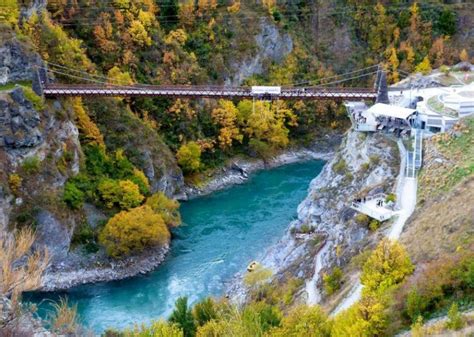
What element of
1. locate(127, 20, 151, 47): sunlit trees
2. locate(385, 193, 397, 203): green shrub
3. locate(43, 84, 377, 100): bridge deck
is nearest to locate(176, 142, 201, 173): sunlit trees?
locate(127, 20, 151, 47): sunlit trees

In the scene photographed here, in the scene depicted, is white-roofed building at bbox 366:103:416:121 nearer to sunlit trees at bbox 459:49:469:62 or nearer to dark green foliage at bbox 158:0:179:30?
dark green foliage at bbox 158:0:179:30

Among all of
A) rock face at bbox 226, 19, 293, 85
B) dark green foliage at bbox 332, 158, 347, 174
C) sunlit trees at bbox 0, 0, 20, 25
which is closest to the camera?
dark green foliage at bbox 332, 158, 347, 174

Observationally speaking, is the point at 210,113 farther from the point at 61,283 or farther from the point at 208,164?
the point at 61,283

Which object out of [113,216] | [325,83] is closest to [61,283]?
[113,216]

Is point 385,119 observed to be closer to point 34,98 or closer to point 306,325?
point 306,325

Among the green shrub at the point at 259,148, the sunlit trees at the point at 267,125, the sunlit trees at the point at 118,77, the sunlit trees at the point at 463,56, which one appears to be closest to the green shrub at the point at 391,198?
the sunlit trees at the point at 118,77

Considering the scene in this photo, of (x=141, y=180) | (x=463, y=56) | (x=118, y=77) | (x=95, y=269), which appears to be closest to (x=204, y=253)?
(x=95, y=269)
